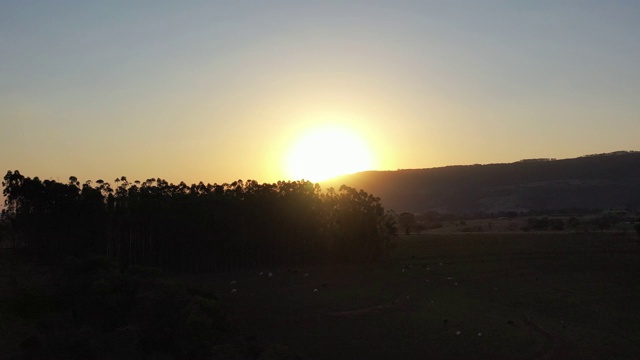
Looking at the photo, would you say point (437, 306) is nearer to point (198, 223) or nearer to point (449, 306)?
point (449, 306)

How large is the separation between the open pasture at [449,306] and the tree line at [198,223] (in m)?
3.37

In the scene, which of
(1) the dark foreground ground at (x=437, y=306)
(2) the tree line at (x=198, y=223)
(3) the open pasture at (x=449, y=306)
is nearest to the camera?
(1) the dark foreground ground at (x=437, y=306)

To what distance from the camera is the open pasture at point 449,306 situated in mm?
34531

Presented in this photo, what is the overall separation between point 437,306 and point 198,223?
65.1 feet

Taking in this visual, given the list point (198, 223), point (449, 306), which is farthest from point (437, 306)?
point (198, 223)

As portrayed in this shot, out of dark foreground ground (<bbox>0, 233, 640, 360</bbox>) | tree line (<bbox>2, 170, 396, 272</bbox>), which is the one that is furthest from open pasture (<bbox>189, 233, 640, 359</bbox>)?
tree line (<bbox>2, 170, 396, 272</bbox>)

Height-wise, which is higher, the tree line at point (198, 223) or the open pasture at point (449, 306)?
the tree line at point (198, 223)

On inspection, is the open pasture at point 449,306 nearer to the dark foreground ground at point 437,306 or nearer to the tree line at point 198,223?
the dark foreground ground at point 437,306

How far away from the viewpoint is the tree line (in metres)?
47.6

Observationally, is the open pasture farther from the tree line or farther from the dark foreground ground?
the tree line

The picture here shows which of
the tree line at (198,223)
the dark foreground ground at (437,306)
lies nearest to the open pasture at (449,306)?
the dark foreground ground at (437,306)

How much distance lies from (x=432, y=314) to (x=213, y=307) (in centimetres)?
1587

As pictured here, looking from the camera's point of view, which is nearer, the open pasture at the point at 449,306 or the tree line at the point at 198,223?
the open pasture at the point at 449,306

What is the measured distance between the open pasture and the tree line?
337 centimetres
